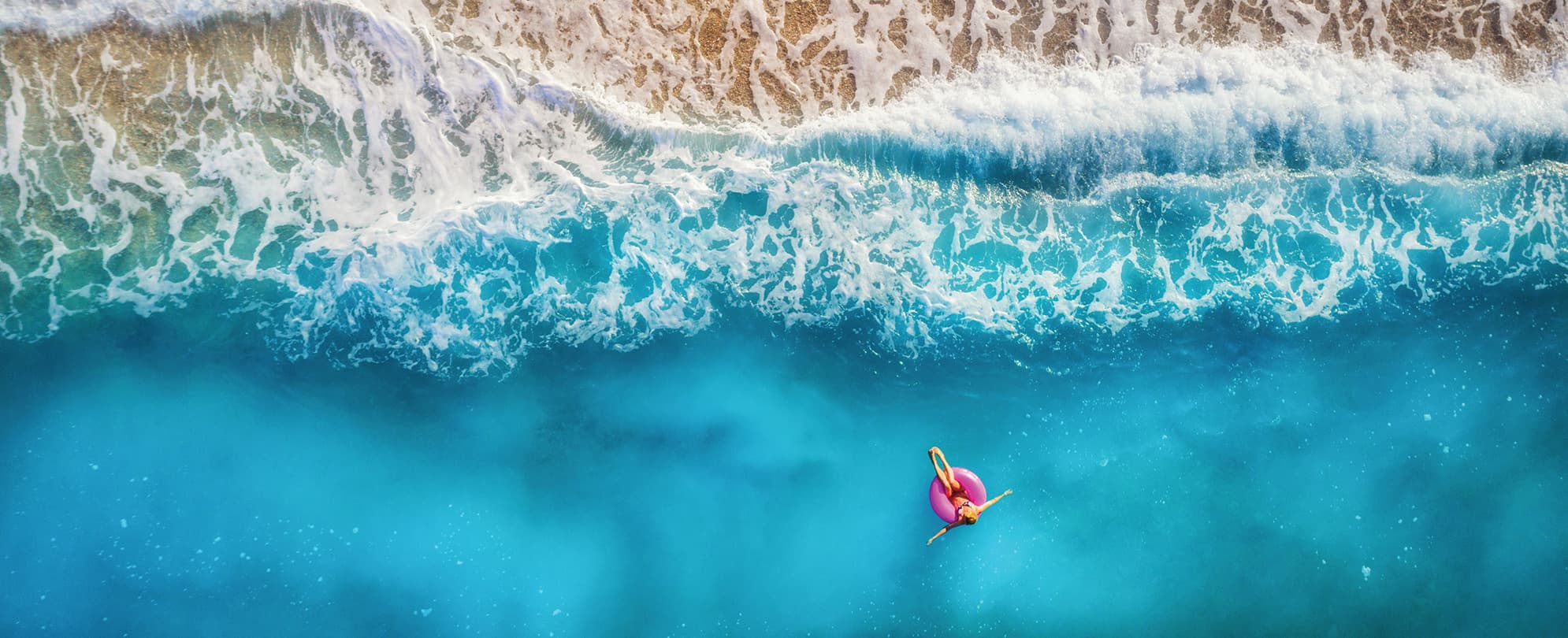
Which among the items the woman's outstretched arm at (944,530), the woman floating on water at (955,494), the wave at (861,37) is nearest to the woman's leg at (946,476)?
the woman floating on water at (955,494)

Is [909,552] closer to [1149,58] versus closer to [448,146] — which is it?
[1149,58]

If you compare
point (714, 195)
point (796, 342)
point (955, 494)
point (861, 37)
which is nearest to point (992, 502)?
point (955, 494)

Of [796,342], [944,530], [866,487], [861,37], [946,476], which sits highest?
[861,37]

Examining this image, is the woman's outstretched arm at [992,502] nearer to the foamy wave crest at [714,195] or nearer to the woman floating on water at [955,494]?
the woman floating on water at [955,494]

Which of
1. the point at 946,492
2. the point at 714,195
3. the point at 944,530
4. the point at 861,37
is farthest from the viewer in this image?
the point at 861,37

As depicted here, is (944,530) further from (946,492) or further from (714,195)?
(714,195)

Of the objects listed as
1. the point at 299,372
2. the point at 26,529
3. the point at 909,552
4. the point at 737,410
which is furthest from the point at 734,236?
the point at 26,529
